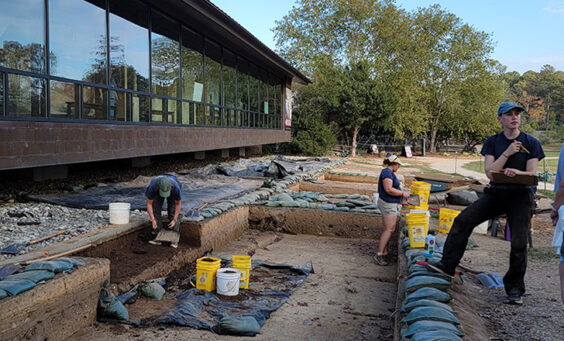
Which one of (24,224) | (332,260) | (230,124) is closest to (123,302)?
(24,224)

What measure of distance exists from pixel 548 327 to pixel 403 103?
111 ft

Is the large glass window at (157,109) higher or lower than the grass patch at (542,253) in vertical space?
higher

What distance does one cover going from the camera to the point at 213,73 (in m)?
16.1

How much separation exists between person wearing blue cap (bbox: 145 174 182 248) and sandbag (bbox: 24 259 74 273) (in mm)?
2089

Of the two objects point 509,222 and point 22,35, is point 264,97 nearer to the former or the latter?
point 22,35

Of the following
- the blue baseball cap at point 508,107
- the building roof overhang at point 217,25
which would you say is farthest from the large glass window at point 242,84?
the blue baseball cap at point 508,107

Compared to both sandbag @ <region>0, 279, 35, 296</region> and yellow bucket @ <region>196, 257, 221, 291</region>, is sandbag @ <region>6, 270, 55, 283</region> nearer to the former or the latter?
sandbag @ <region>0, 279, 35, 296</region>

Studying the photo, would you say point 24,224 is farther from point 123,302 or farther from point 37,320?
point 37,320

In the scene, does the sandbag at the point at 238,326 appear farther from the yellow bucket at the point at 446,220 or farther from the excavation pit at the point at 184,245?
the yellow bucket at the point at 446,220

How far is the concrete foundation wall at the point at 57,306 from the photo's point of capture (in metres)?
3.50

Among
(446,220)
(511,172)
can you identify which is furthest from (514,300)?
(446,220)

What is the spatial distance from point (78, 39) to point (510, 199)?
800 cm

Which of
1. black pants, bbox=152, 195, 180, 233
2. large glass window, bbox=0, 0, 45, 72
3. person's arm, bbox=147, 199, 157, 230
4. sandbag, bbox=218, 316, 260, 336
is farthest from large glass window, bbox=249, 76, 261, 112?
sandbag, bbox=218, 316, 260, 336

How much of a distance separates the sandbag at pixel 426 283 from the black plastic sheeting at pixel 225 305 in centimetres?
139
